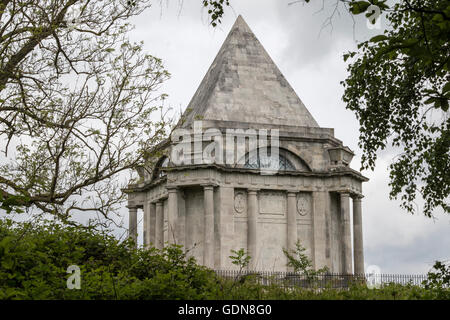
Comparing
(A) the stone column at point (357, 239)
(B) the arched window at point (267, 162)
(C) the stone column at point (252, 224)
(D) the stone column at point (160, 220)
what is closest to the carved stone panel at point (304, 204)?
(B) the arched window at point (267, 162)

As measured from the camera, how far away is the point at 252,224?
2941 centimetres

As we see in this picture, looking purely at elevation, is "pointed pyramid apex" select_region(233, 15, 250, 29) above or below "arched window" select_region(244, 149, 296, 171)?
above

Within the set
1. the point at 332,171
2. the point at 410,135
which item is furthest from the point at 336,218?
the point at 410,135

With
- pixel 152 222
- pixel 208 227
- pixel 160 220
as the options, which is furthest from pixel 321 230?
Result: pixel 152 222

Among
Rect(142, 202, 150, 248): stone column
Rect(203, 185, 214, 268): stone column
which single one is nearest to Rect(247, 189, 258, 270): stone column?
Rect(203, 185, 214, 268): stone column

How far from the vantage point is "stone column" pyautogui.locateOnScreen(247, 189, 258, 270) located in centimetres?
2919

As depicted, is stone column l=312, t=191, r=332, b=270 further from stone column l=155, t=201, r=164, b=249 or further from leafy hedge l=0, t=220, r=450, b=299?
leafy hedge l=0, t=220, r=450, b=299

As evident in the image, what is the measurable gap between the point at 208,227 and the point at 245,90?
761 centimetres

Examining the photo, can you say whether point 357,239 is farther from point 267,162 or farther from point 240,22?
point 240,22

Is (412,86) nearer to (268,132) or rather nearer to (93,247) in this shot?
(93,247)

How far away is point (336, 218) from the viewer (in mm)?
31766

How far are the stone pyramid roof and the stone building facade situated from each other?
60 mm

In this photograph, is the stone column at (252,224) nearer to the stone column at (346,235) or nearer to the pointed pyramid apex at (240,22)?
the stone column at (346,235)
